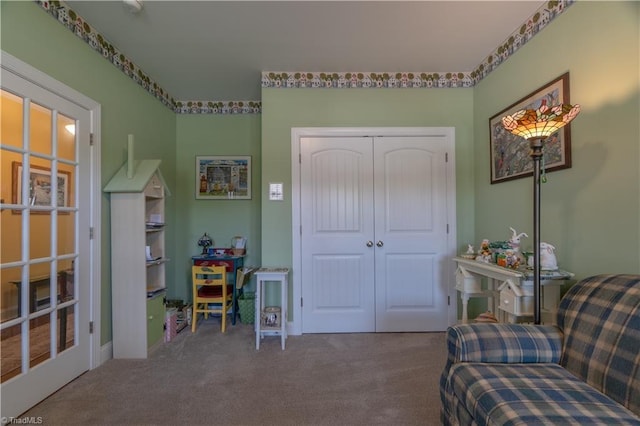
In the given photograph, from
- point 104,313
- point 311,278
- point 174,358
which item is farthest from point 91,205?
point 311,278

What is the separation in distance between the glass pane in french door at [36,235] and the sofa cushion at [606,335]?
2871 mm

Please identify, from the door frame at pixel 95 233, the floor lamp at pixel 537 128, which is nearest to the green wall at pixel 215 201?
the door frame at pixel 95 233

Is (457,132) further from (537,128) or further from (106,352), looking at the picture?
(106,352)

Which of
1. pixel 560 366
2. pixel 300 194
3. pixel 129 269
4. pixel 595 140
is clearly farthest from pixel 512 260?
pixel 129 269

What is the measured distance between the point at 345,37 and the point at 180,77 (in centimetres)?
176

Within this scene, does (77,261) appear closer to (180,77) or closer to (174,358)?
(174,358)

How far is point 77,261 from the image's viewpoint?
214 centimetres

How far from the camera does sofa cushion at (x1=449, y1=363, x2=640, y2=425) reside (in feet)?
3.31

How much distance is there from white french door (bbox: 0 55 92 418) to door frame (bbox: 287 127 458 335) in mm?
1633

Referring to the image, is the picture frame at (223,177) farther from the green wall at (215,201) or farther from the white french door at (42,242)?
the white french door at (42,242)

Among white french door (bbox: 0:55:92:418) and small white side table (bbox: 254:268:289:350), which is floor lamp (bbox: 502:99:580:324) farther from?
white french door (bbox: 0:55:92:418)

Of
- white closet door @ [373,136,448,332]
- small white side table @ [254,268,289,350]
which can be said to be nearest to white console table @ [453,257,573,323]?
white closet door @ [373,136,448,332]

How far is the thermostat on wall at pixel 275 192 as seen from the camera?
2.97 m

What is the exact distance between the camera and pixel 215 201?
3811mm
